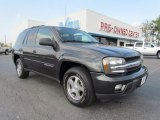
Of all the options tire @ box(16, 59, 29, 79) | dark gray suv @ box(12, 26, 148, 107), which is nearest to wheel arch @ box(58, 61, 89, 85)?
dark gray suv @ box(12, 26, 148, 107)

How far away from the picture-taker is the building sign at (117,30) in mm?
26444

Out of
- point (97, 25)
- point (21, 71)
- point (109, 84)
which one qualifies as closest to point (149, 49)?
point (97, 25)

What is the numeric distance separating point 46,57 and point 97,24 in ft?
69.9

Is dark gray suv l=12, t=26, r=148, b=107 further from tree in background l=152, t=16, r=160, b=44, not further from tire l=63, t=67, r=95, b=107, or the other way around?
tree in background l=152, t=16, r=160, b=44

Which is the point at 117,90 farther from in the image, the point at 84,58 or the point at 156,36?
the point at 156,36

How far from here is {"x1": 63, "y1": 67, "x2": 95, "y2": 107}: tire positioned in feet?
11.0

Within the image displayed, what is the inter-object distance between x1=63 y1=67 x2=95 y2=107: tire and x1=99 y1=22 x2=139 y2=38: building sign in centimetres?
2247

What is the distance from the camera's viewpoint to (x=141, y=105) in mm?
3734

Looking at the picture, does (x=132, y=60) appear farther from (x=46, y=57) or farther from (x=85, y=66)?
(x=46, y=57)

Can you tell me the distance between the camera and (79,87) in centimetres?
364

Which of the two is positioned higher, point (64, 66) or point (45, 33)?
point (45, 33)

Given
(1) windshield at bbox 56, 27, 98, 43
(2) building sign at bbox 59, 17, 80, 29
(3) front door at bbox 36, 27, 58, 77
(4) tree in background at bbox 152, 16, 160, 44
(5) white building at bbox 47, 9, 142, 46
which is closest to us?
(3) front door at bbox 36, 27, 58, 77

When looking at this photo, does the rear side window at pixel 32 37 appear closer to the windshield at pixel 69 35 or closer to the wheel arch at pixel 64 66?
the windshield at pixel 69 35

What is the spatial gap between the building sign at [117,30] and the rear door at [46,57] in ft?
70.8
